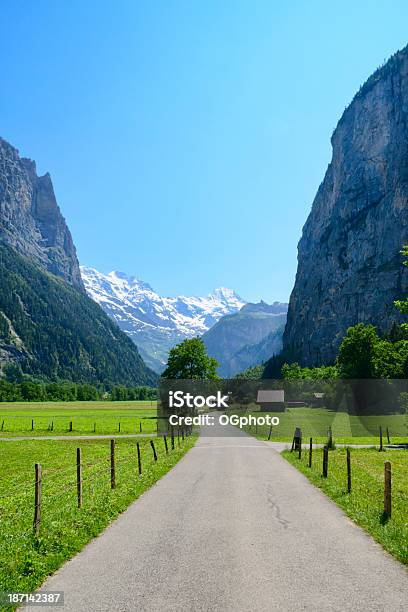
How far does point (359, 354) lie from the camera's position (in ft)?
322

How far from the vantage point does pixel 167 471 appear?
84.8 feet

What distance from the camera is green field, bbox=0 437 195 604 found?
996cm

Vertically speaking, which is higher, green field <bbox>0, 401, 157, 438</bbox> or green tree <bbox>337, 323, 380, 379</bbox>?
green tree <bbox>337, 323, 380, 379</bbox>

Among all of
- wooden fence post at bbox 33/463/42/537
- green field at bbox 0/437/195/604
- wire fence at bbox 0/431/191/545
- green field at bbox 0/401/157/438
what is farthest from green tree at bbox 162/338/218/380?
wooden fence post at bbox 33/463/42/537

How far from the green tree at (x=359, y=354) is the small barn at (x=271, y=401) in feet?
53.1

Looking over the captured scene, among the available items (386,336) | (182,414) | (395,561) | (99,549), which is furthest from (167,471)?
(386,336)

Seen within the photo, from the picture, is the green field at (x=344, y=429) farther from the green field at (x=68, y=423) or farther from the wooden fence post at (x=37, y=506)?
the wooden fence post at (x=37, y=506)

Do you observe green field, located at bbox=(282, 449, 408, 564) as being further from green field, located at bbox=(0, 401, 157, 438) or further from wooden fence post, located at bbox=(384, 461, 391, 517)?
green field, located at bbox=(0, 401, 157, 438)

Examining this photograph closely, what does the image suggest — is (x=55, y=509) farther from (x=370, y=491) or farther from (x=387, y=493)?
(x=370, y=491)

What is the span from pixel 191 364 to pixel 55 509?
75.8 meters

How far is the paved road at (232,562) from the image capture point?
26.9 feet

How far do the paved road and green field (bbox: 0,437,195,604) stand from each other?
1.50 feet

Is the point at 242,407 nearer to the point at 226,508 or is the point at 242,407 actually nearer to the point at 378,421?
the point at 378,421

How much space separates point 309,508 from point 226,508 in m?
2.67
